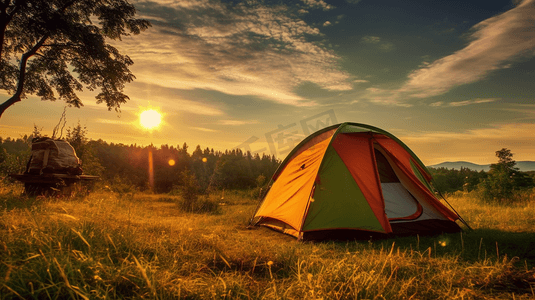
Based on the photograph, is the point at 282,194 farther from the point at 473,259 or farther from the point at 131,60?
the point at 131,60

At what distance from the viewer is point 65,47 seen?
12.3m

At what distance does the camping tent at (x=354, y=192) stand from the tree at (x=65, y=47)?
10.8m

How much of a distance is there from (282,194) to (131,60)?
11171 mm

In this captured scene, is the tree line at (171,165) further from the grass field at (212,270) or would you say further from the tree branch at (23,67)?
the grass field at (212,270)

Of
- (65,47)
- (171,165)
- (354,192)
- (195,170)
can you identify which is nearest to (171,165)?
(171,165)

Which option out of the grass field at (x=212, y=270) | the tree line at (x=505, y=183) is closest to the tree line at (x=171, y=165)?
the tree line at (x=505, y=183)

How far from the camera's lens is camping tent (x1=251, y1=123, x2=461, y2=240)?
16.7 ft

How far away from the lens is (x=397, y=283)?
265 centimetres

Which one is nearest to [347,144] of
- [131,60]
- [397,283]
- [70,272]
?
[397,283]

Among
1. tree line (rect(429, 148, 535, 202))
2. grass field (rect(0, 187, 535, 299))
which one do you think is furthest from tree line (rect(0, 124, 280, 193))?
grass field (rect(0, 187, 535, 299))

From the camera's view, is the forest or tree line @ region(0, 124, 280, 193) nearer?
the forest

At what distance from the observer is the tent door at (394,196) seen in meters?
5.65

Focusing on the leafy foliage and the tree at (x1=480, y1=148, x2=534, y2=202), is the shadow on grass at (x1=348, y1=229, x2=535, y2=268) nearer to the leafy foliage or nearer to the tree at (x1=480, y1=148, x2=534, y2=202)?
the tree at (x1=480, y1=148, x2=534, y2=202)

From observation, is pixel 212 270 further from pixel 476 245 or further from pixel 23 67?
pixel 23 67
